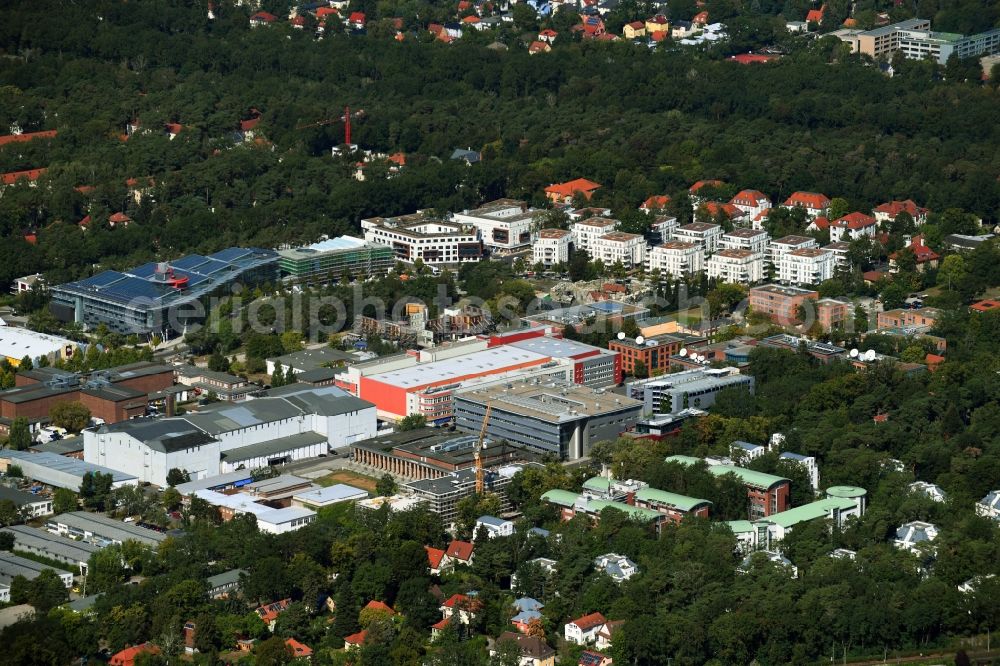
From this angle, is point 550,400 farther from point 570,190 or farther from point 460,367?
point 570,190

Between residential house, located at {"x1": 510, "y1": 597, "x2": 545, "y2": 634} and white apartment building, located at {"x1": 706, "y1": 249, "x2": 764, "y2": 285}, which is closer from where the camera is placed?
residential house, located at {"x1": 510, "y1": 597, "x2": 545, "y2": 634}

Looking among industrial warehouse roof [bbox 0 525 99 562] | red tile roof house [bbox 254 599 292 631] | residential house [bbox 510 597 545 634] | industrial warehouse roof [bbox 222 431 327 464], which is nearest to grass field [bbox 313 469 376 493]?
industrial warehouse roof [bbox 222 431 327 464]

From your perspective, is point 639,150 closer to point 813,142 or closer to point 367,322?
point 813,142

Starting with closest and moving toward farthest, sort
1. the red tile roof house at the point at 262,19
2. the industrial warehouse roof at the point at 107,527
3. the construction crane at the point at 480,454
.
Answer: the industrial warehouse roof at the point at 107,527 < the construction crane at the point at 480,454 < the red tile roof house at the point at 262,19

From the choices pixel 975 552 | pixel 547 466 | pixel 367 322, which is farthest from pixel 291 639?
pixel 367 322

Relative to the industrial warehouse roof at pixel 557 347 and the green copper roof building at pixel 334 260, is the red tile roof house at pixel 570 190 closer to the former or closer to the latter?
the green copper roof building at pixel 334 260

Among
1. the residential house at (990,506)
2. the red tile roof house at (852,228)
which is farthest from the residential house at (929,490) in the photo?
the red tile roof house at (852,228)

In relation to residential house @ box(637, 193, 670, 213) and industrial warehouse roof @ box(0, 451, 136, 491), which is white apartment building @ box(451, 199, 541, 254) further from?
industrial warehouse roof @ box(0, 451, 136, 491)
